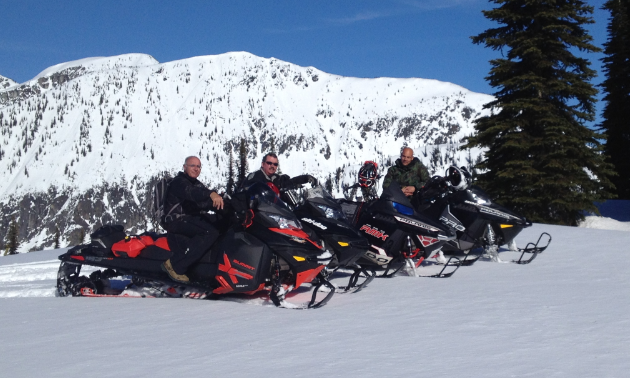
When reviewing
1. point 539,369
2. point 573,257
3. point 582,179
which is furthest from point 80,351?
point 582,179

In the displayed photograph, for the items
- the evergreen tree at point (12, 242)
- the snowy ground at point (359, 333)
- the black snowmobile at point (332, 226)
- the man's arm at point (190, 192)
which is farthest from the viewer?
the evergreen tree at point (12, 242)

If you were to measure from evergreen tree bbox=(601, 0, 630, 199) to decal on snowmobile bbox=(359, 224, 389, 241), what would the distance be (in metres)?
20.8

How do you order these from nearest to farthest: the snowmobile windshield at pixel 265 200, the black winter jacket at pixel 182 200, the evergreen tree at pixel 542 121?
the snowmobile windshield at pixel 265 200 < the black winter jacket at pixel 182 200 < the evergreen tree at pixel 542 121

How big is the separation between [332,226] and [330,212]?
0.21m

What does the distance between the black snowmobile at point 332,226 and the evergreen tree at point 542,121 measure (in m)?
10.3

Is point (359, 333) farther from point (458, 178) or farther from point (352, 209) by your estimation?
point (458, 178)

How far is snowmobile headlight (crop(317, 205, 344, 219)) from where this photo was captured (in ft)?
19.4

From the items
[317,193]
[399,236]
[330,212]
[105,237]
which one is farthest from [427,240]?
[105,237]

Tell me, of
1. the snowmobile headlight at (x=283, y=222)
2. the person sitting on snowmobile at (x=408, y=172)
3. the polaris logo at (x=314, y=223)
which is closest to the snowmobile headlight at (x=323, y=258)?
the snowmobile headlight at (x=283, y=222)

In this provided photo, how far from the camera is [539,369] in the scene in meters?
2.90

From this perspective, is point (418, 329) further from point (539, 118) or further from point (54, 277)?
point (539, 118)

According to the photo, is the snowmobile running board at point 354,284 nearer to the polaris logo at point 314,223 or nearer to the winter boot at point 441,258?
the polaris logo at point 314,223

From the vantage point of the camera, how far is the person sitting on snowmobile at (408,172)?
807cm

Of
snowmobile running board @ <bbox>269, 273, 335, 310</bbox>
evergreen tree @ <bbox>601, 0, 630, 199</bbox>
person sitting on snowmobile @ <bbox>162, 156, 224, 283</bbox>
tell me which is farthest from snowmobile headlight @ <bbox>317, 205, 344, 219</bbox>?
evergreen tree @ <bbox>601, 0, 630, 199</bbox>
